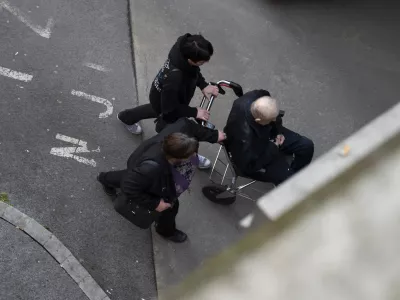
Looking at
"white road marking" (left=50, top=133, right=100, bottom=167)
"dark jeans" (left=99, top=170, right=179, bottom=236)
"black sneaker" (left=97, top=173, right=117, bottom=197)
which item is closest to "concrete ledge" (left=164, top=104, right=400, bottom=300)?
"dark jeans" (left=99, top=170, right=179, bottom=236)

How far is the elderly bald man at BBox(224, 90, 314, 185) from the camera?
3.97 m

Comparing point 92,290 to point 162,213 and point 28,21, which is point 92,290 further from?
point 28,21

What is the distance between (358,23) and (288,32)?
3.22 feet

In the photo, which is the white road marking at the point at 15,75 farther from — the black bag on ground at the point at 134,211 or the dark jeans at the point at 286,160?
the dark jeans at the point at 286,160

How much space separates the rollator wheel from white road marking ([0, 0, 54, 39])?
2519 mm

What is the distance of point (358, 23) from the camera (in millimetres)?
6621

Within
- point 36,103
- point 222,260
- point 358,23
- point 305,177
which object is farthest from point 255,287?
point 358,23

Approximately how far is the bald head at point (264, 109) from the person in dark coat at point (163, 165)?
0.36 meters

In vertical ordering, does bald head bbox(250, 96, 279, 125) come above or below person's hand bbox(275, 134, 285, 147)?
above

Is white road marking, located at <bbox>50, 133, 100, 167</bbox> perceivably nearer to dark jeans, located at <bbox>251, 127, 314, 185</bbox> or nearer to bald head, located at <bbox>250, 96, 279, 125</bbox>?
dark jeans, located at <bbox>251, 127, 314, 185</bbox>

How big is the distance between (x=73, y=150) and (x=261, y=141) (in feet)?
6.48

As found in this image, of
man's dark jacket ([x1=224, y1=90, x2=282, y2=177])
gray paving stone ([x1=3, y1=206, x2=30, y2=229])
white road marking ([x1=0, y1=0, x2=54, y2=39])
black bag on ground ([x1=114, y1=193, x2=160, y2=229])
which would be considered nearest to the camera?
black bag on ground ([x1=114, y1=193, x2=160, y2=229])

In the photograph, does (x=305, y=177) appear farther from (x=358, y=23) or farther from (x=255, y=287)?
(x=358, y=23)

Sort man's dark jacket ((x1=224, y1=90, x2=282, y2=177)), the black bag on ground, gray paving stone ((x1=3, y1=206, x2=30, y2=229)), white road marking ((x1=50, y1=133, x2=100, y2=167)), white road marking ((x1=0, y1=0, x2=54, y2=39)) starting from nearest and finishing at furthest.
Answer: the black bag on ground < man's dark jacket ((x1=224, y1=90, x2=282, y2=177)) < gray paving stone ((x1=3, y1=206, x2=30, y2=229)) < white road marking ((x1=50, y1=133, x2=100, y2=167)) < white road marking ((x1=0, y1=0, x2=54, y2=39))
